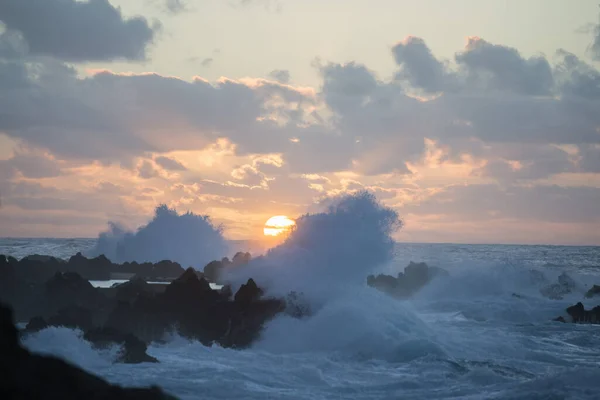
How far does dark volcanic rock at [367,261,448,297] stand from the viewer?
40.9m

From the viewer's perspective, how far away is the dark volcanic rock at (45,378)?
24.1 ft

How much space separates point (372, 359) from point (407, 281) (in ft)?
78.5

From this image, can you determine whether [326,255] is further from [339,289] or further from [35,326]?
[35,326]

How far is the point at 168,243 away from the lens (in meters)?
51.6

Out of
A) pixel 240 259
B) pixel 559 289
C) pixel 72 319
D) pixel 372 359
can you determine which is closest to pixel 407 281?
pixel 559 289

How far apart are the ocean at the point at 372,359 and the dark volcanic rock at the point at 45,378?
543 centimetres

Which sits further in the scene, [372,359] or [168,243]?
[168,243]

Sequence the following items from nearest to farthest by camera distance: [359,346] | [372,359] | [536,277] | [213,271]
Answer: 1. [372,359]
2. [359,346]
3. [213,271]
4. [536,277]

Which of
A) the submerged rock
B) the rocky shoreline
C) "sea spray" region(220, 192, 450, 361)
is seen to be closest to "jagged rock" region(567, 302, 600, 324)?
the submerged rock

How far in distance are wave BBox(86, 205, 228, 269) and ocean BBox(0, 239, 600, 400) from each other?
24546 millimetres

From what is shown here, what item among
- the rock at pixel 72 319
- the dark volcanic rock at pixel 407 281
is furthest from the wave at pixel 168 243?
the rock at pixel 72 319

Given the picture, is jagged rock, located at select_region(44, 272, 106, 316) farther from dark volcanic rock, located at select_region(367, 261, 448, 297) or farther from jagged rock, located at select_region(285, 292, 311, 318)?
dark volcanic rock, located at select_region(367, 261, 448, 297)

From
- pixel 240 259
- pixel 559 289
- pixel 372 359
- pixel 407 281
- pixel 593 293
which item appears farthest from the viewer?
pixel 559 289

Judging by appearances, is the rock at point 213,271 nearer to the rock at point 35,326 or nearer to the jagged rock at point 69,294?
the jagged rock at point 69,294
